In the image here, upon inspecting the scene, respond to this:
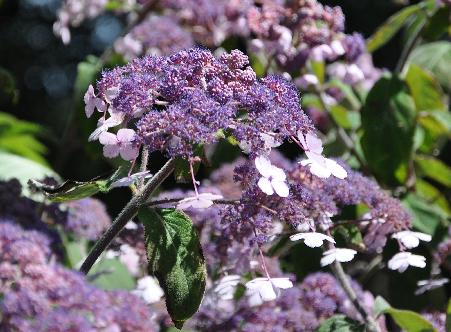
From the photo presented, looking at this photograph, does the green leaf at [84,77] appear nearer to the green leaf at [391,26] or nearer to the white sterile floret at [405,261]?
the green leaf at [391,26]

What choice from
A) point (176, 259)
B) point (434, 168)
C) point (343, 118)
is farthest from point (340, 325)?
point (343, 118)

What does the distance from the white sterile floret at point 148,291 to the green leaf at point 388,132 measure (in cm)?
46

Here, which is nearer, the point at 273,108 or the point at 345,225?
the point at 273,108

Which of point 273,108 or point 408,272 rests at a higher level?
point 273,108

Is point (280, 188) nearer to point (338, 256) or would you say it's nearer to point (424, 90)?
point (338, 256)

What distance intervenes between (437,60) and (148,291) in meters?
0.83

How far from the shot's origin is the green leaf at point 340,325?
100cm

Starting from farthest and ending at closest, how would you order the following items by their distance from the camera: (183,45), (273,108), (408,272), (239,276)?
(183,45) → (408,272) → (239,276) → (273,108)

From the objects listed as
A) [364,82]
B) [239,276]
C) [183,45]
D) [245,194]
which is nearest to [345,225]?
[239,276]

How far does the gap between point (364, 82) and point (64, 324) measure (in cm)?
114

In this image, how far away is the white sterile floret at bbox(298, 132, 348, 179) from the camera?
2.59 ft

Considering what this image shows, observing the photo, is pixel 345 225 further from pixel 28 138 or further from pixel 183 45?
pixel 28 138

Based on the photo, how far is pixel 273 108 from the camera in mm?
771

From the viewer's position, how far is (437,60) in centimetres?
165
